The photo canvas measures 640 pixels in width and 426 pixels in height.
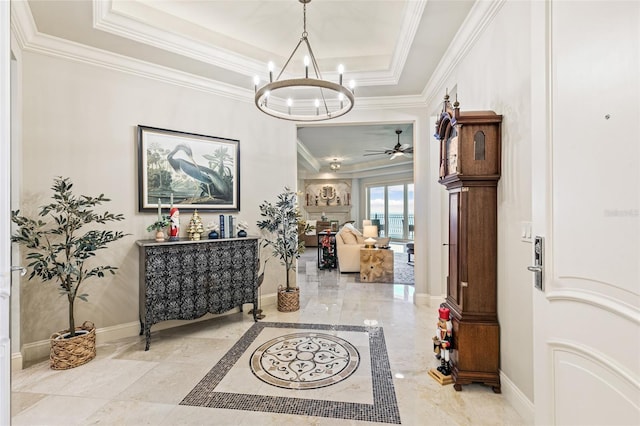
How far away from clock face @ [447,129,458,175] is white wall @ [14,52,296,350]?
261 cm

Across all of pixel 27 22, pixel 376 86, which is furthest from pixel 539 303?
pixel 27 22

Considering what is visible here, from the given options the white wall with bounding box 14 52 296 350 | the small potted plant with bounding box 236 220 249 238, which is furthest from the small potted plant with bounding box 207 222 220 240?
A: the small potted plant with bounding box 236 220 249 238

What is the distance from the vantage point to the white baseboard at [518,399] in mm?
1717

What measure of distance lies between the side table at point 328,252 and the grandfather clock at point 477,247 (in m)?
4.46

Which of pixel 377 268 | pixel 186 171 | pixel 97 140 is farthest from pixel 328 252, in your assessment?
pixel 97 140

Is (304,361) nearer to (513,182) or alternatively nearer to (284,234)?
(284,234)

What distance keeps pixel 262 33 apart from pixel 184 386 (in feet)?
11.0

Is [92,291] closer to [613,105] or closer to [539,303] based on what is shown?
[539,303]

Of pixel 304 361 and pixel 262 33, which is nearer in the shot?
pixel 304 361

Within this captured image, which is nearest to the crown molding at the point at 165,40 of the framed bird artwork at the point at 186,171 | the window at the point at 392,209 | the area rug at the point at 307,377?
the framed bird artwork at the point at 186,171

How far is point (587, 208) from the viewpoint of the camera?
1027mm

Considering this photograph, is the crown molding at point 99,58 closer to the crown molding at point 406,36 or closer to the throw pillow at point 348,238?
the crown molding at point 406,36

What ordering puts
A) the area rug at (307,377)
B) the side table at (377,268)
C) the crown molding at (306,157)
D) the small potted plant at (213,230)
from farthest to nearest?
the crown molding at (306,157), the side table at (377,268), the small potted plant at (213,230), the area rug at (307,377)

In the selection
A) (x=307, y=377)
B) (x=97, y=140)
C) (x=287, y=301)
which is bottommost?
(x=307, y=377)
